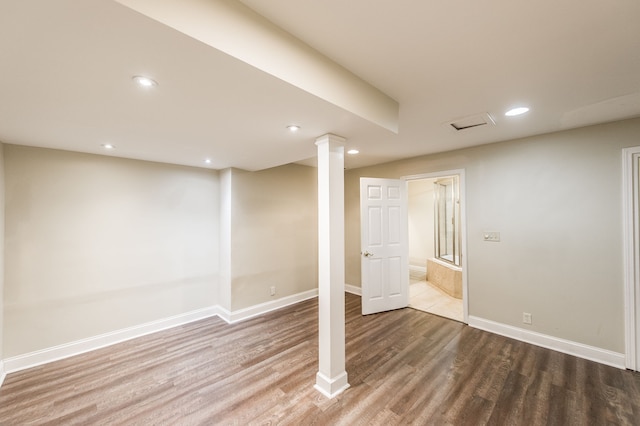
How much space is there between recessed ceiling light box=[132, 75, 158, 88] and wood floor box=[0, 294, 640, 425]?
225cm

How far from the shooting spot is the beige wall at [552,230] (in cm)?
243

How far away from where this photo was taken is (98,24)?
88 centimetres

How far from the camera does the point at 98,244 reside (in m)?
2.85

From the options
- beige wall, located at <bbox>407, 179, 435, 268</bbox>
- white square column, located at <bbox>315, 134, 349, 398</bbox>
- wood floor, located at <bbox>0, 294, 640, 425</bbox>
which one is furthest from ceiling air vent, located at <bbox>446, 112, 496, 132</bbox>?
beige wall, located at <bbox>407, 179, 435, 268</bbox>

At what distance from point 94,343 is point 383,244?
12.5 feet

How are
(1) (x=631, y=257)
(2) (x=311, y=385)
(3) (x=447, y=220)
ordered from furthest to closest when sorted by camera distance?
(3) (x=447, y=220) < (1) (x=631, y=257) < (2) (x=311, y=385)

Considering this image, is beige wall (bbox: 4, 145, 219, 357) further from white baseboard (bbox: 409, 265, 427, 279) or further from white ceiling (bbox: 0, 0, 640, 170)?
white baseboard (bbox: 409, 265, 427, 279)

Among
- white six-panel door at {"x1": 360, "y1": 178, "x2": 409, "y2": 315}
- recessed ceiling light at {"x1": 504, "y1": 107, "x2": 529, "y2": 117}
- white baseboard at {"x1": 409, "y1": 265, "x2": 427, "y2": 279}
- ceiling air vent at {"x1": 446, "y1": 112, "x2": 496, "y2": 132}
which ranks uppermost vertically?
recessed ceiling light at {"x1": 504, "y1": 107, "x2": 529, "y2": 117}

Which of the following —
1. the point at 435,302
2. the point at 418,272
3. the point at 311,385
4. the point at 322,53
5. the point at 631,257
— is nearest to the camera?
the point at 322,53

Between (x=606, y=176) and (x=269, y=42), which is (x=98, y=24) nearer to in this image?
(x=269, y=42)

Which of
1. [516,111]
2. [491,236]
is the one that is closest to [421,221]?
[491,236]

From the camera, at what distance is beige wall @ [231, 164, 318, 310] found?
3612mm

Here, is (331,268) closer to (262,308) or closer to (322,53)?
(322,53)

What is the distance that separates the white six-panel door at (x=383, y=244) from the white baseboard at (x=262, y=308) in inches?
46.7
